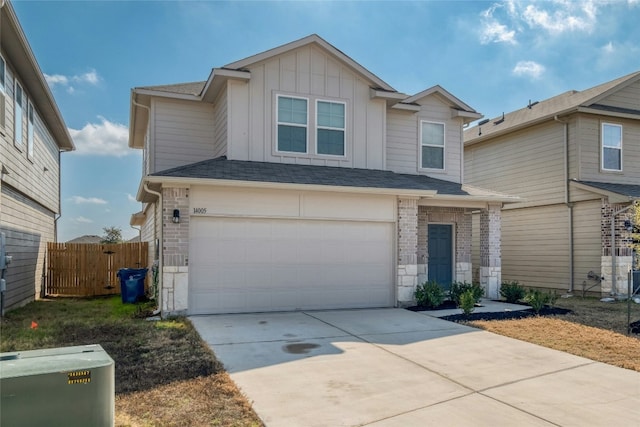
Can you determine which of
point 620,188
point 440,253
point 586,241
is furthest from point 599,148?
point 440,253

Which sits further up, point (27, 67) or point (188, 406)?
point (27, 67)

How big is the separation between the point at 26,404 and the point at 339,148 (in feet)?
32.1

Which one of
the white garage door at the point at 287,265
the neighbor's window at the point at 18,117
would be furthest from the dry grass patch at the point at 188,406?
Result: the neighbor's window at the point at 18,117

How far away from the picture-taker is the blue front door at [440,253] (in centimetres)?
1380

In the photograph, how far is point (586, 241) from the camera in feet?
47.6

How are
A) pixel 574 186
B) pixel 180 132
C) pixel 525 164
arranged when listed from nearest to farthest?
pixel 180 132 → pixel 574 186 → pixel 525 164

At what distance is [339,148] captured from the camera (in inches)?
478

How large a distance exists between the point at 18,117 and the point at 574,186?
1528cm

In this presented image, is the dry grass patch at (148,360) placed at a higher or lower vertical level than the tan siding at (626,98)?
lower

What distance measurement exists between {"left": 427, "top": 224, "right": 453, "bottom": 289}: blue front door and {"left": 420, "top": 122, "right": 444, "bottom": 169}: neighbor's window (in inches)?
72.0

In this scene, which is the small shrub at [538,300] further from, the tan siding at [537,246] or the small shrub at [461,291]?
the tan siding at [537,246]

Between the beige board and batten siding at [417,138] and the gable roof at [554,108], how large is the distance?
11.4 ft

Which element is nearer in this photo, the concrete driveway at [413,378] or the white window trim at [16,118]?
the concrete driveway at [413,378]

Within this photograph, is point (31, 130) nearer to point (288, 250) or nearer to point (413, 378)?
point (288, 250)
